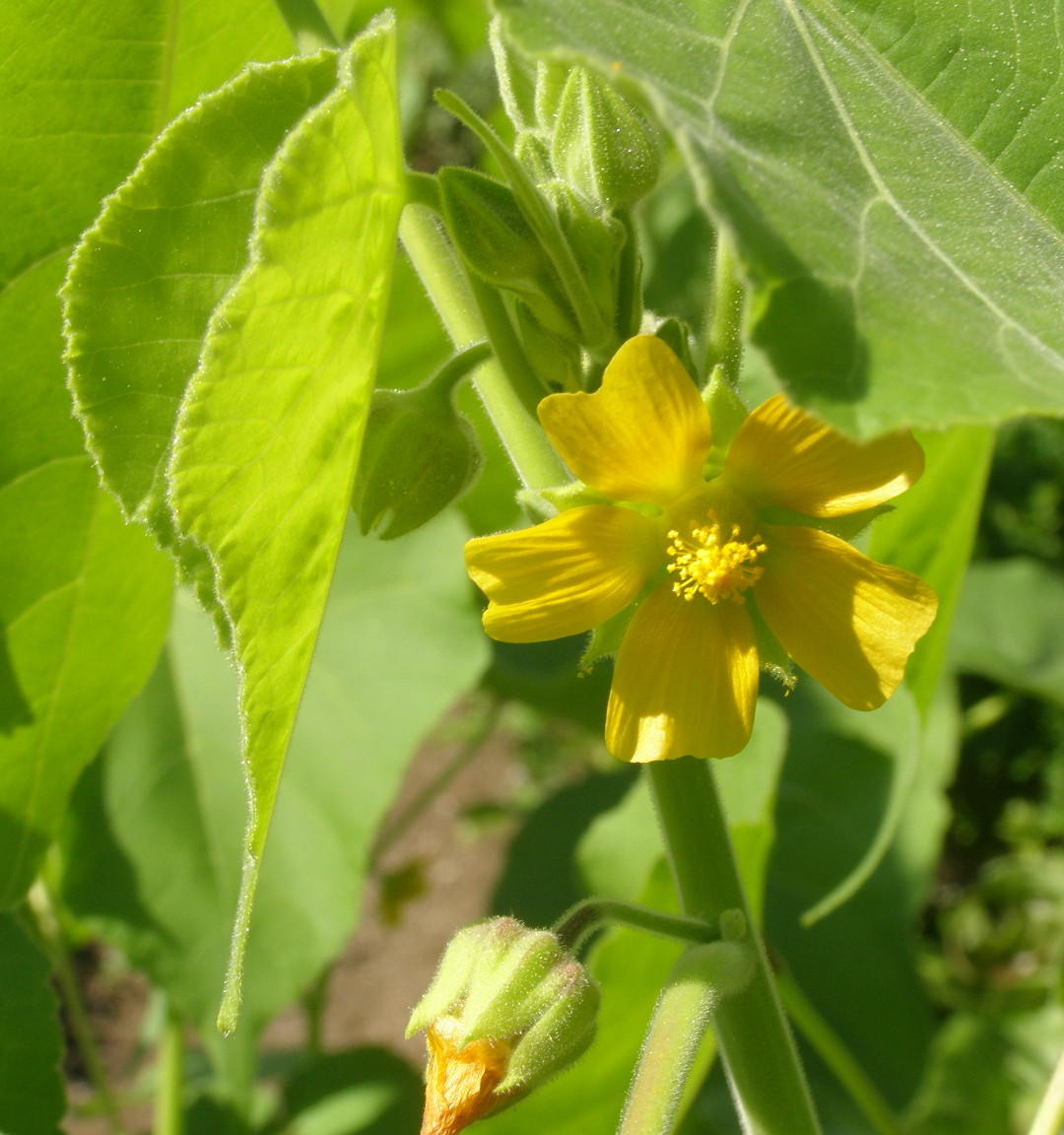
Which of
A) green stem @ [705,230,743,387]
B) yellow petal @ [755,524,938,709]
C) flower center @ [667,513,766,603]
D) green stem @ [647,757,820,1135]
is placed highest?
green stem @ [705,230,743,387]

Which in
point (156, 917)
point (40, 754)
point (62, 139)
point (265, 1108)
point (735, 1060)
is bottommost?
point (265, 1108)

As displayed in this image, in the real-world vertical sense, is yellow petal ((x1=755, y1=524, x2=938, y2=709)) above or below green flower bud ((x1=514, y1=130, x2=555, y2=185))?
below

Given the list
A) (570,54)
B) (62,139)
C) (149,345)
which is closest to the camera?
(570,54)

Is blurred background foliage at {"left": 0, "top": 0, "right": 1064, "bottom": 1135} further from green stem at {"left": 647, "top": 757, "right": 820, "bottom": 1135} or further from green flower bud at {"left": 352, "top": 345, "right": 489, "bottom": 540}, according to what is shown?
green stem at {"left": 647, "top": 757, "right": 820, "bottom": 1135}

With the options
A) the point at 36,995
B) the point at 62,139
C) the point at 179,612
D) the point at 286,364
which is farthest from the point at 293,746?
the point at 286,364

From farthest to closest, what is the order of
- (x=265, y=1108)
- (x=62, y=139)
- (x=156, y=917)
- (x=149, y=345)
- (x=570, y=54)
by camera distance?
(x=265, y=1108), (x=156, y=917), (x=62, y=139), (x=149, y=345), (x=570, y=54)

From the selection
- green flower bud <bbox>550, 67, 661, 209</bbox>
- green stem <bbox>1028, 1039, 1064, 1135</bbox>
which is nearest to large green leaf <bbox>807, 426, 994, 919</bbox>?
green stem <bbox>1028, 1039, 1064, 1135</bbox>

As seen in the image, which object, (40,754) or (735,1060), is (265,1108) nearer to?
(40,754)

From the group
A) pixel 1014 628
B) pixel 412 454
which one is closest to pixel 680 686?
pixel 412 454
